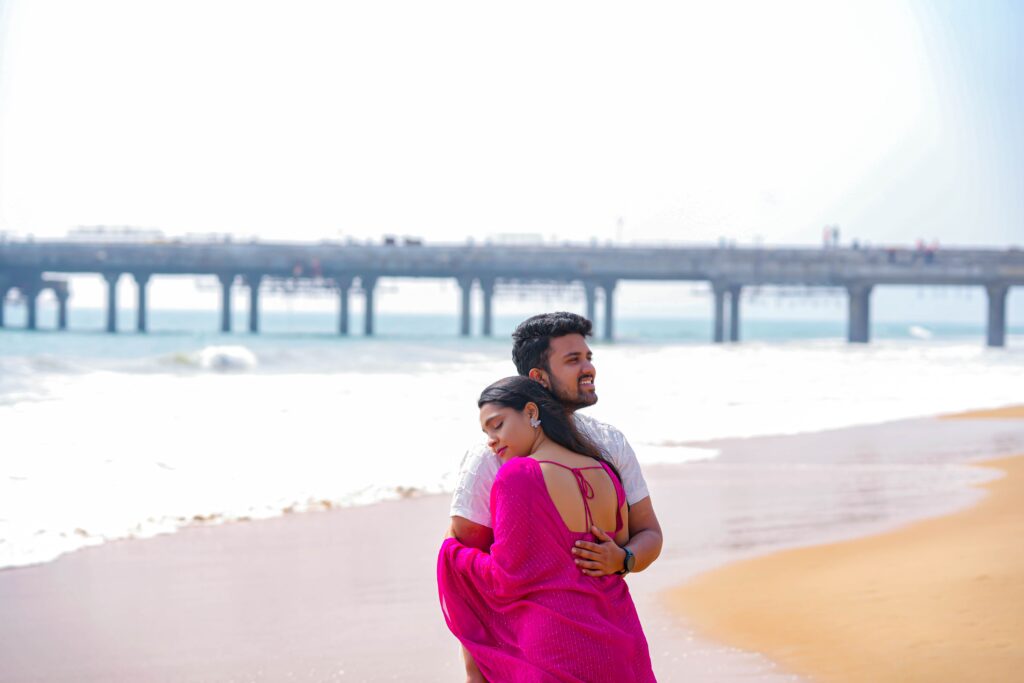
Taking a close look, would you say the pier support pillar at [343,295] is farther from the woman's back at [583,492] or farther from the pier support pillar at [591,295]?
the woman's back at [583,492]

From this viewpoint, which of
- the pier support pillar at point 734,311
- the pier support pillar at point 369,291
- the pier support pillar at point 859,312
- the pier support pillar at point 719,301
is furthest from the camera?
the pier support pillar at point 369,291

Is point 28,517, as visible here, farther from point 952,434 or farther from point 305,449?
point 952,434

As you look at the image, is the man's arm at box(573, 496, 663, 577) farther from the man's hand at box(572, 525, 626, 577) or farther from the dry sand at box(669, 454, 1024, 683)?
the dry sand at box(669, 454, 1024, 683)

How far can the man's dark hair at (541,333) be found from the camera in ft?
11.1

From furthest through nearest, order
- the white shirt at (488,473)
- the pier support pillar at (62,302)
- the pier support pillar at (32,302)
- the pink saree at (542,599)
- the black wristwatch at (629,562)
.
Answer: the pier support pillar at (62,302) < the pier support pillar at (32,302) < the white shirt at (488,473) < the black wristwatch at (629,562) < the pink saree at (542,599)

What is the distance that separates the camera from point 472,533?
3.21m

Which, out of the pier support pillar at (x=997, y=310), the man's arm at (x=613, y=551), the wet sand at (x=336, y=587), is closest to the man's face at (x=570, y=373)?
the man's arm at (x=613, y=551)

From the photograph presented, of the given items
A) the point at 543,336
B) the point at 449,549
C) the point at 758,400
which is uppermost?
the point at 543,336

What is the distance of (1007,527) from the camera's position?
22.5ft

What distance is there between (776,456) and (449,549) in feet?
28.0

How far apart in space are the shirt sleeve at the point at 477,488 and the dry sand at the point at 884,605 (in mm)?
1895

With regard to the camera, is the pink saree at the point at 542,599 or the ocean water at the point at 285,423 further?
the ocean water at the point at 285,423

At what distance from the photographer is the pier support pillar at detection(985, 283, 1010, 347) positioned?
172 ft

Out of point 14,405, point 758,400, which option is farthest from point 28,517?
point 758,400
